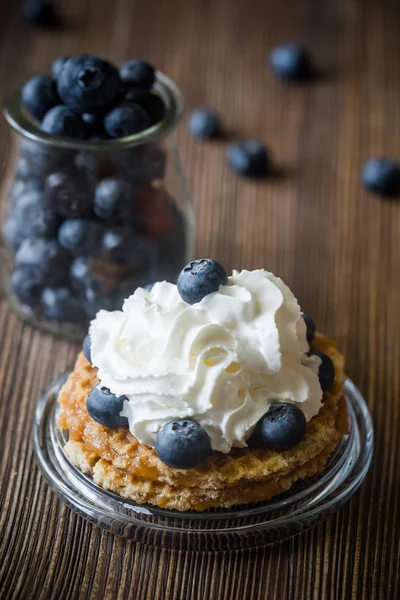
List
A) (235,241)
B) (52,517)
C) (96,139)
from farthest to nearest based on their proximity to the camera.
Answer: (235,241)
(96,139)
(52,517)

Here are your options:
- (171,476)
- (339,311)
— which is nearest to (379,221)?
(339,311)

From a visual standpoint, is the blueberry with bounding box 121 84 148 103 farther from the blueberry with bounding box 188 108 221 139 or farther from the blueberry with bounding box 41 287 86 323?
the blueberry with bounding box 188 108 221 139

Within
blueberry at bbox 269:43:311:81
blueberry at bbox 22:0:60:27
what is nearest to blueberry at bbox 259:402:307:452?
blueberry at bbox 269:43:311:81

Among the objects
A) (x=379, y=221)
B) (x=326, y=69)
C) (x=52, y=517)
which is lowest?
(x=52, y=517)

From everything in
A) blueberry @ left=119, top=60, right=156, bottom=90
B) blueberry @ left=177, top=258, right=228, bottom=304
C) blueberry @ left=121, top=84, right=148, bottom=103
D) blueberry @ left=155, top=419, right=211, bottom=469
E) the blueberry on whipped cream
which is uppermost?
blueberry @ left=119, top=60, right=156, bottom=90

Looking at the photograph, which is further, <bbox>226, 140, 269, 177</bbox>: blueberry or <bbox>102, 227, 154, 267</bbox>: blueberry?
<bbox>226, 140, 269, 177</bbox>: blueberry

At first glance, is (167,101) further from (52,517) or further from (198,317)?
(52,517)
